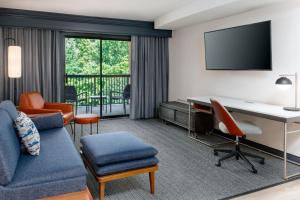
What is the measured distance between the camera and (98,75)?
620cm

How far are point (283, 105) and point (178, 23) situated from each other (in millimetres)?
2614

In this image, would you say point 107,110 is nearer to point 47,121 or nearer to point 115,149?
point 47,121

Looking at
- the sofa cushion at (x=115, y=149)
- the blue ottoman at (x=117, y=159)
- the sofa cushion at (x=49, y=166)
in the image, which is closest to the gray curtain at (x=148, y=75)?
the sofa cushion at (x=115, y=149)

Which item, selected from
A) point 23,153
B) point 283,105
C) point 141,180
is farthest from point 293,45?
point 23,153

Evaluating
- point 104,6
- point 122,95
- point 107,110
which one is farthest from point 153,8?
point 107,110

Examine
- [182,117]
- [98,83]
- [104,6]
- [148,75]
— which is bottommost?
[182,117]

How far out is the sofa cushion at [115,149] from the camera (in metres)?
2.31

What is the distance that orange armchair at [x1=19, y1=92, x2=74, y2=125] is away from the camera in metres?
4.09

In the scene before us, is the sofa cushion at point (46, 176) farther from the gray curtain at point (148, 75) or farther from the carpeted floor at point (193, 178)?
the gray curtain at point (148, 75)

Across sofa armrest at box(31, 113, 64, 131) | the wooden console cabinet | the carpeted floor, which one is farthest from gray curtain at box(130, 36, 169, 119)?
sofa armrest at box(31, 113, 64, 131)

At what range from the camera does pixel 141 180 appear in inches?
113

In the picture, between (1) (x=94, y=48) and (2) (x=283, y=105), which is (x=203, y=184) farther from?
(1) (x=94, y=48)

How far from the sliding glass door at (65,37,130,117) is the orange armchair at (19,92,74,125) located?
1.13 meters

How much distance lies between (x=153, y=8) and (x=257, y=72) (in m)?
2.14
